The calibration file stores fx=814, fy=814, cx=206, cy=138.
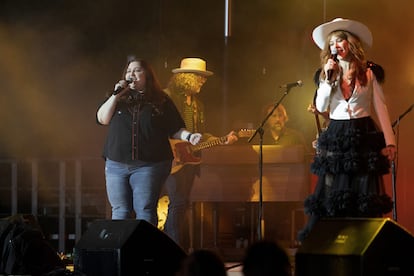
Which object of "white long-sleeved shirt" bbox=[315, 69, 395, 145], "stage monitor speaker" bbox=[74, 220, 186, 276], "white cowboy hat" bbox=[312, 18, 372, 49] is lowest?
"stage monitor speaker" bbox=[74, 220, 186, 276]

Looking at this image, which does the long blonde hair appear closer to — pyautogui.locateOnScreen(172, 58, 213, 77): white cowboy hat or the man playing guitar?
the man playing guitar

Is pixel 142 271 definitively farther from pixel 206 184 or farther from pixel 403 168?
pixel 403 168

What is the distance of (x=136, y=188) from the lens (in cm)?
647

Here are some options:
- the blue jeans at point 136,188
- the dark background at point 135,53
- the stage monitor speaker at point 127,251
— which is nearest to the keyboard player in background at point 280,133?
the dark background at point 135,53

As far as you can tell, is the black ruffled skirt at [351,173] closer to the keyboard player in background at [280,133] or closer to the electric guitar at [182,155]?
the electric guitar at [182,155]

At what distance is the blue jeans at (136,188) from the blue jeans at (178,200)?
1.05m

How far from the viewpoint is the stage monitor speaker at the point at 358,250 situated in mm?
4438

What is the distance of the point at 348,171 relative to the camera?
16.8 feet

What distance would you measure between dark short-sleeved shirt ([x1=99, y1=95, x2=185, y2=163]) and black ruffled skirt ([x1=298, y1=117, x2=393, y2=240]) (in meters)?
1.70

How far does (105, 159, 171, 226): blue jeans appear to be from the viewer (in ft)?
21.2

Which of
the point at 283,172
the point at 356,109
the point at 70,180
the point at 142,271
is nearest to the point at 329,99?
the point at 356,109

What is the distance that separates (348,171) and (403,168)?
3795 millimetres

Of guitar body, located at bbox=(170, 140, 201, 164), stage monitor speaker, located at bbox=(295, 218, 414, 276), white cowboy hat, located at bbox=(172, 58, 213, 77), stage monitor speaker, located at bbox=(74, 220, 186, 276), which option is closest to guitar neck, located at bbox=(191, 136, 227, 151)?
guitar body, located at bbox=(170, 140, 201, 164)

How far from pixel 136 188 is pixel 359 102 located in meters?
2.07
